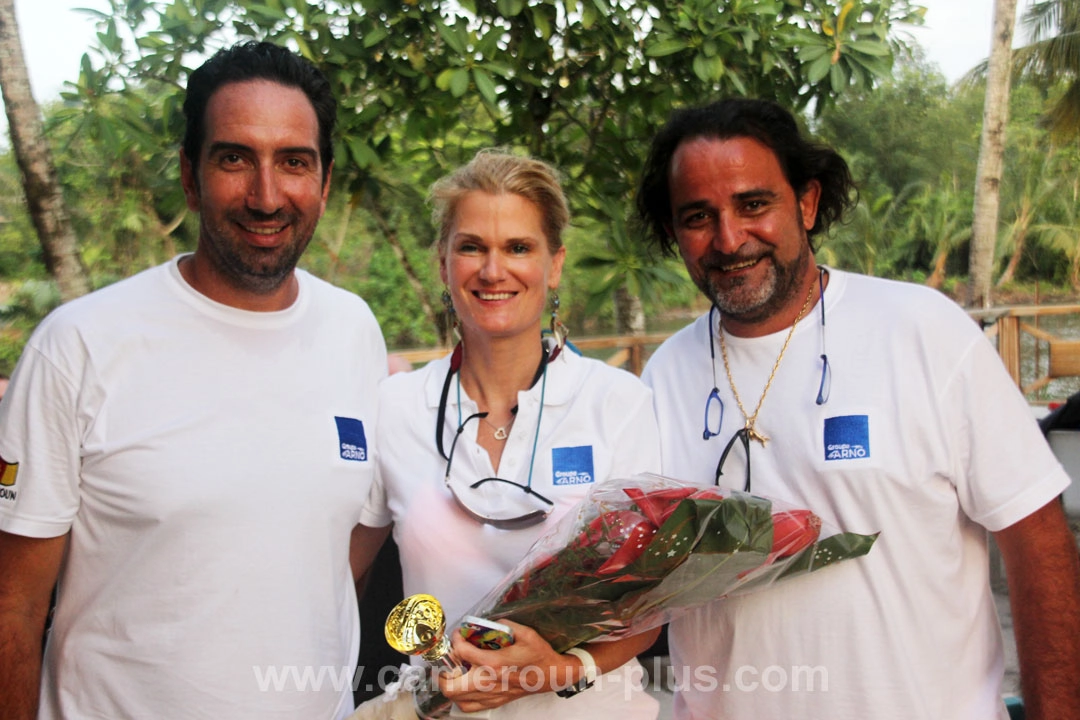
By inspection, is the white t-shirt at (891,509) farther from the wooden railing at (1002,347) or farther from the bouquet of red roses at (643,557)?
the wooden railing at (1002,347)

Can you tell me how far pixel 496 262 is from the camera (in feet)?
7.16

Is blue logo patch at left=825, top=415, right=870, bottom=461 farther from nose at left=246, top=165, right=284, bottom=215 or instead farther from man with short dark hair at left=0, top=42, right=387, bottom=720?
nose at left=246, top=165, right=284, bottom=215

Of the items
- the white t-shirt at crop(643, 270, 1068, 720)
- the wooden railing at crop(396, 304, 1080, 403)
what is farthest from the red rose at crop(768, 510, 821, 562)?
the wooden railing at crop(396, 304, 1080, 403)

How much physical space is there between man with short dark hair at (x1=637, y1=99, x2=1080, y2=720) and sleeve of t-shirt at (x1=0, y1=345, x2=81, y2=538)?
1356mm

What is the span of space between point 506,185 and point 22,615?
1.39 meters

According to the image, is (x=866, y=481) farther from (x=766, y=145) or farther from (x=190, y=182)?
(x=190, y=182)

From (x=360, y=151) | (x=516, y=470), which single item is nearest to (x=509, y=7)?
(x=360, y=151)

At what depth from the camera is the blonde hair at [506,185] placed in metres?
2.21

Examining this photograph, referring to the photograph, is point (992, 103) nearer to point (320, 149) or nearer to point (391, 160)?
point (391, 160)

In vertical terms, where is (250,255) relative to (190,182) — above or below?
below

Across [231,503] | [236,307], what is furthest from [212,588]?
[236,307]

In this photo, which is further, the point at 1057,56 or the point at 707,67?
the point at 1057,56

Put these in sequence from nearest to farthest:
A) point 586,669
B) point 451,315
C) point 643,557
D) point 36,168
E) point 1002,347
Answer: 1. point 643,557
2. point 586,669
3. point 451,315
4. point 36,168
5. point 1002,347

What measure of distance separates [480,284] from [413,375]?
0.35 metres
